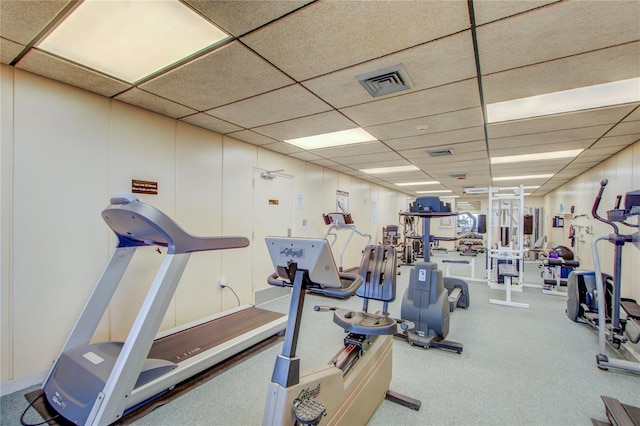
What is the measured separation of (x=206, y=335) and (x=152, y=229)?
1.50 m

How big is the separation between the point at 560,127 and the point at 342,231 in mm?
4369

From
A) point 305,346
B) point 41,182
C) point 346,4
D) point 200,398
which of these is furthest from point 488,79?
point 41,182

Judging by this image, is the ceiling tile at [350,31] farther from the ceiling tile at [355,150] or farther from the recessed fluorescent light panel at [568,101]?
the ceiling tile at [355,150]

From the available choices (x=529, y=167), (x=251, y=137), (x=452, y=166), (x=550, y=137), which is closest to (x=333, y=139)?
(x=251, y=137)

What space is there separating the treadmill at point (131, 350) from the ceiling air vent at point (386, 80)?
160 cm

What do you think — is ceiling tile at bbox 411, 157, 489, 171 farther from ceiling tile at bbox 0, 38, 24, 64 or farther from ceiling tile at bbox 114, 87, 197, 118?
ceiling tile at bbox 0, 38, 24, 64

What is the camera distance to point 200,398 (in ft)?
7.06

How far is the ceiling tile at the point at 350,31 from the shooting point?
147 centimetres

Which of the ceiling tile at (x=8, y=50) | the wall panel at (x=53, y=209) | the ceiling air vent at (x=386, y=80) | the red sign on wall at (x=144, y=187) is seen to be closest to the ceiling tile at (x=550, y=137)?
the ceiling air vent at (x=386, y=80)

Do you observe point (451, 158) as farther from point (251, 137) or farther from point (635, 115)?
point (251, 137)

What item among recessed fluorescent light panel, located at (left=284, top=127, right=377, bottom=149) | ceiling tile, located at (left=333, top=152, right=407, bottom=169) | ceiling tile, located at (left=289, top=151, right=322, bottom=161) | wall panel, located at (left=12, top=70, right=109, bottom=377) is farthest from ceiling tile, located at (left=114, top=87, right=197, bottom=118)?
ceiling tile, located at (left=333, top=152, right=407, bottom=169)

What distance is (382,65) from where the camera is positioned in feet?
6.68

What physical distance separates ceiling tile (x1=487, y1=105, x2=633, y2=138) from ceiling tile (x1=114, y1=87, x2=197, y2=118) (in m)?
3.42

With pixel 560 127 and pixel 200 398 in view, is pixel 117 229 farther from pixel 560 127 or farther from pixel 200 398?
pixel 560 127
